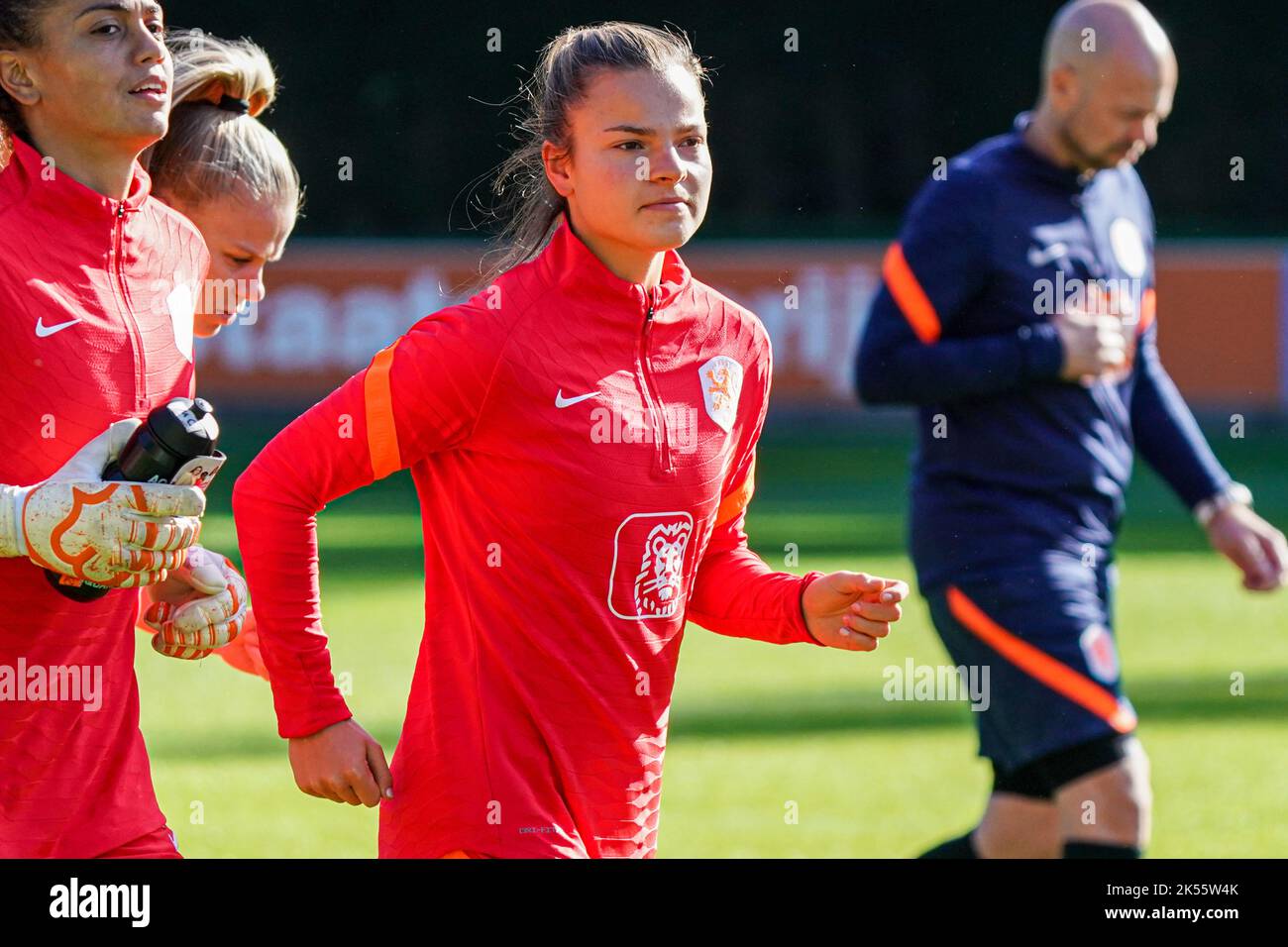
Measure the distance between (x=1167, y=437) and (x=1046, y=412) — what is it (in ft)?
1.20

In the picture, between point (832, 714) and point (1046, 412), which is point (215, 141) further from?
point (832, 714)

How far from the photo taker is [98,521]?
2996 millimetres

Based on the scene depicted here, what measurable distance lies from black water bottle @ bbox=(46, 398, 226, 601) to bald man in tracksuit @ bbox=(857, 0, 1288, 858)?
87.6 inches

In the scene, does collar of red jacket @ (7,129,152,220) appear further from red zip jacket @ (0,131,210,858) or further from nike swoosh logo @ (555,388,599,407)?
nike swoosh logo @ (555,388,599,407)

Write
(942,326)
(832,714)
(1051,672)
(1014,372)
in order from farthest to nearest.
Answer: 1. (832,714)
2. (942,326)
3. (1014,372)
4. (1051,672)

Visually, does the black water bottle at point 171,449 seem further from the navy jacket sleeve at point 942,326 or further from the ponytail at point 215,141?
the navy jacket sleeve at point 942,326

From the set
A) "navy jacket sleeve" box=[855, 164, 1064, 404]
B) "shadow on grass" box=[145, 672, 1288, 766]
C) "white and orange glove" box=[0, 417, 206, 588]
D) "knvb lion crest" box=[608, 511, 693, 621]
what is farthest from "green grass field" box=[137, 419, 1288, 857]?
"white and orange glove" box=[0, 417, 206, 588]

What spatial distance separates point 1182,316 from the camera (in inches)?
750

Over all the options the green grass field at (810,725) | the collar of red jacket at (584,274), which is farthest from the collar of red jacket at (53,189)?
the green grass field at (810,725)

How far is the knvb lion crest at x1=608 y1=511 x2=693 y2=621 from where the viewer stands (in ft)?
10.6

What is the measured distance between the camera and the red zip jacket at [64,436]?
3168 millimetres

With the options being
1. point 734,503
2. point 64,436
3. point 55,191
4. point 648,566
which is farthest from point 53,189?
point 734,503

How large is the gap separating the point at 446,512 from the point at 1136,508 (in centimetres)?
1381
